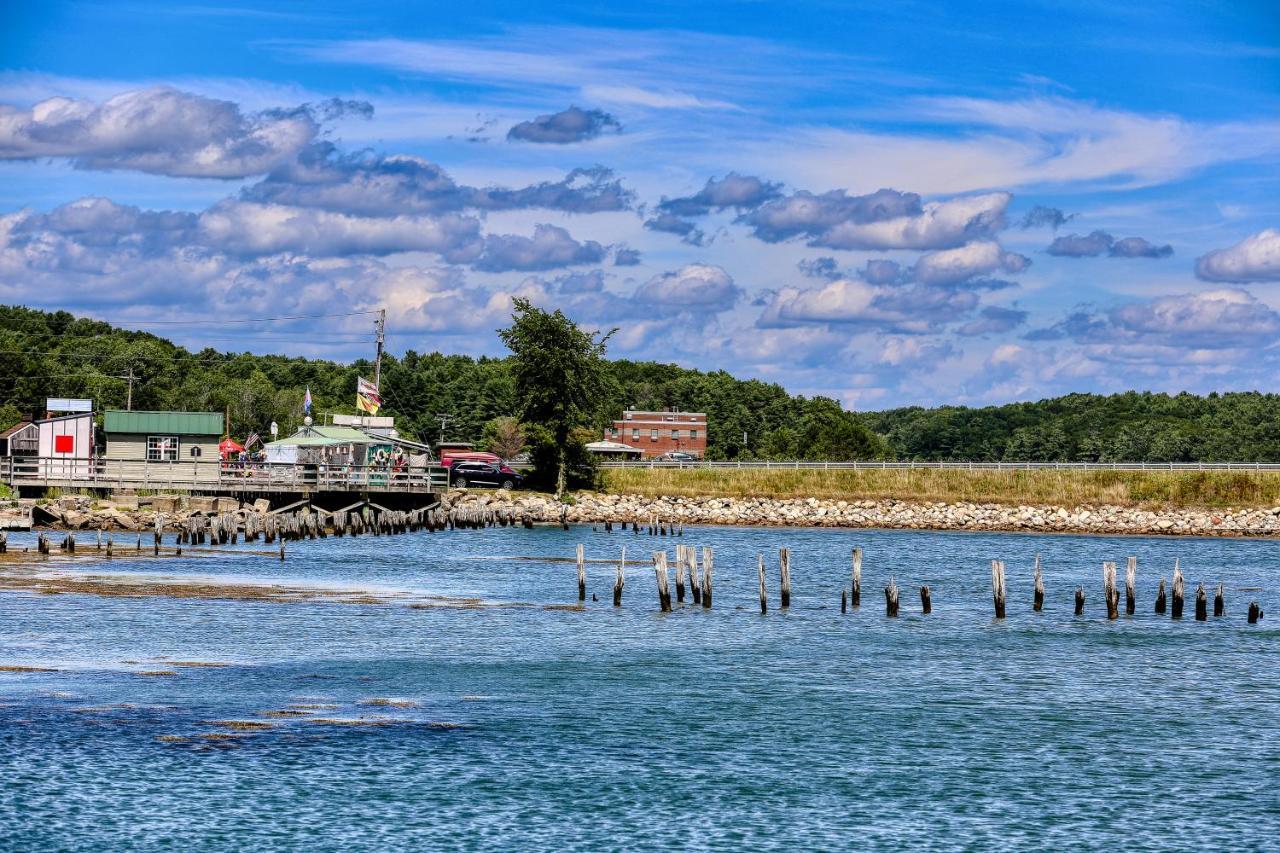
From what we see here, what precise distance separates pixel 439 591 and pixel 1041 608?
19.8 meters

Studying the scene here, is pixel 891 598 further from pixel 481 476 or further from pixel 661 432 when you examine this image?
pixel 661 432

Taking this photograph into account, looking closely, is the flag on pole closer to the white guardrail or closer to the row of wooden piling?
the white guardrail

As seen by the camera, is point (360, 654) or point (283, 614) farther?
point (283, 614)

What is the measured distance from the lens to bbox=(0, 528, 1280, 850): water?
2169cm

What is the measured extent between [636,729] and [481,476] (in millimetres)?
80505

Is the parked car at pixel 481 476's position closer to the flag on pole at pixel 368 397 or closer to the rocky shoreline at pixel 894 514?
the rocky shoreline at pixel 894 514

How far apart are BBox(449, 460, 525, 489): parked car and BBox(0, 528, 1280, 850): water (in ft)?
192

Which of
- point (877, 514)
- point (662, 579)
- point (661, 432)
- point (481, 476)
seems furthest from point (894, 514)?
point (661, 432)

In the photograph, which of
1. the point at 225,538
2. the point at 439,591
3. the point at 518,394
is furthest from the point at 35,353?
the point at 439,591

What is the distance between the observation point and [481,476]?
107875 mm

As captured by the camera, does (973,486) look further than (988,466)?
No

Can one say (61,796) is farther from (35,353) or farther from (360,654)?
(35,353)

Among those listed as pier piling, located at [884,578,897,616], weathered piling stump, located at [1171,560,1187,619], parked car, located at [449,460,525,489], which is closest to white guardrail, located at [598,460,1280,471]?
parked car, located at [449,460,525,489]

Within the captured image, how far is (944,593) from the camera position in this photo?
55562mm
